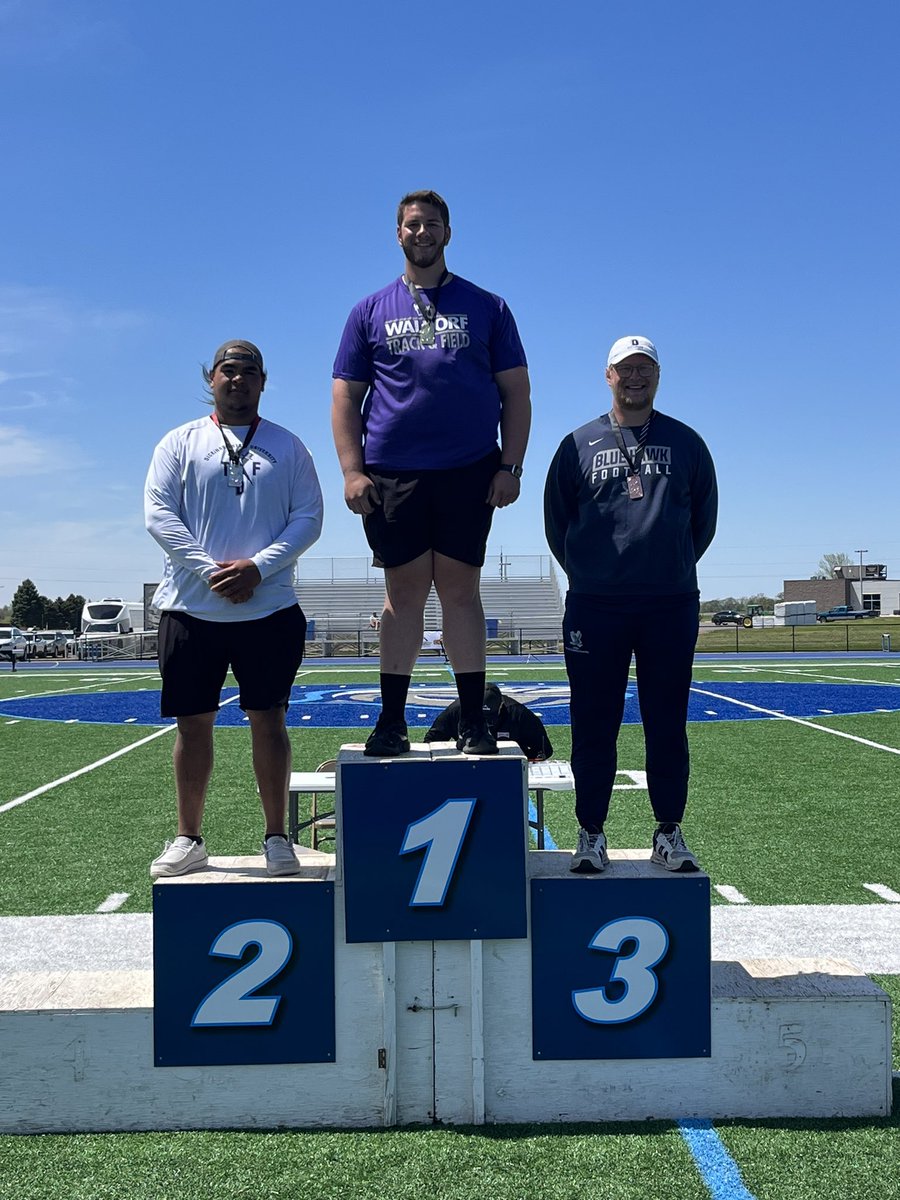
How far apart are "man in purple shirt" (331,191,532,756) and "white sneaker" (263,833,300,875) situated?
399 millimetres

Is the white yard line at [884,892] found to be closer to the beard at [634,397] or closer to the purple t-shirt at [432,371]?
the beard at [634,397]

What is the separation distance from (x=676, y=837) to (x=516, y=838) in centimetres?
55

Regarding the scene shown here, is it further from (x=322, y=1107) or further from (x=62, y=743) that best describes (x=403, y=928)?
(x=62, y=743)

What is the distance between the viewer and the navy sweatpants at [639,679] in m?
3.26

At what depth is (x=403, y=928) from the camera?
112 inches

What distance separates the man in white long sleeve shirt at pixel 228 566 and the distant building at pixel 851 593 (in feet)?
307

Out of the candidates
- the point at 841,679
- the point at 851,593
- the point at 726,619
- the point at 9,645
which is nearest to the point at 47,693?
the point at 841,679

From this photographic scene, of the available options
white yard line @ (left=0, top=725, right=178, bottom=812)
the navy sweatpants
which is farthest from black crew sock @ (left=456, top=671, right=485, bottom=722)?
white yard line @ (left=0, top=725, right=178, bottom=812)

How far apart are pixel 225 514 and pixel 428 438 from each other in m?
0.71

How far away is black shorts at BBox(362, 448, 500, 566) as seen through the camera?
3.14 m

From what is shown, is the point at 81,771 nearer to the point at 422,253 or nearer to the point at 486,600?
the point at 422,253

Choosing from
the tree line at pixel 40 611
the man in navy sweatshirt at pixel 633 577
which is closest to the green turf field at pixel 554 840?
the man in navy sweatshirt at pixel 633 577

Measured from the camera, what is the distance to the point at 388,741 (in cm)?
307

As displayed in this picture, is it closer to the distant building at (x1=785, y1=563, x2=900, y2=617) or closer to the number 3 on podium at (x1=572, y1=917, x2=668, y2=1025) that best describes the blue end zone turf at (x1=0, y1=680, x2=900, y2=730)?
the number 3 on podium at (x1=572, y1=917, x2=668, y2=1025)
